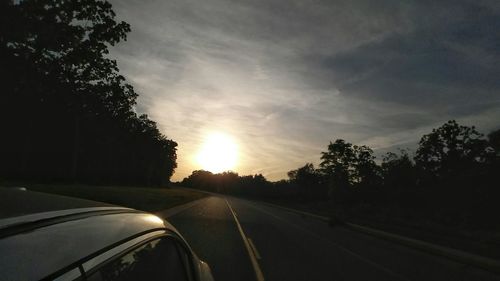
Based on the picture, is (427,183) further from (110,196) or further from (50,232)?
(50,232)

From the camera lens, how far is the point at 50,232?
74.0 inches

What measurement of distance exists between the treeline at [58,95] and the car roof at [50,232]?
4510cm

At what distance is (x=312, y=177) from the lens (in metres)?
185

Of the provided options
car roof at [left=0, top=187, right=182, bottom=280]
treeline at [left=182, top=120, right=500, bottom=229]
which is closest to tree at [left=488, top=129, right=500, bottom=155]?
treeline at [left=182, top=120, right=500, bottom=229]

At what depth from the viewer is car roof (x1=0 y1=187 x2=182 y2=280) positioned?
1.58 m

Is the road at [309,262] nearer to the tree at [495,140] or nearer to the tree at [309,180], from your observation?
the tree at [495,140]

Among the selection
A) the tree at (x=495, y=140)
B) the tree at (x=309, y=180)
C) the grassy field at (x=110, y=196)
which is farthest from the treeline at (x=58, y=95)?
the tree at (x=309, y=180)

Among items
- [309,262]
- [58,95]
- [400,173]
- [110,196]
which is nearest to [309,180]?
[400,173]

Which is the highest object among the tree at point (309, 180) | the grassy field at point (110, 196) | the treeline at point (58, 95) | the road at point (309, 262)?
the tree at point (309, 180)

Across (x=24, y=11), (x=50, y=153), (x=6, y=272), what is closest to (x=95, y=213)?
(x=6, y=272)

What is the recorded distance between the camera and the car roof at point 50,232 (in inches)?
62.3

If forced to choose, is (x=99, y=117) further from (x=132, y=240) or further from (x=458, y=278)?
(x=132, y=240)

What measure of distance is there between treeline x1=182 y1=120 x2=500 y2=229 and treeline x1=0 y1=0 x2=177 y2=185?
100ft

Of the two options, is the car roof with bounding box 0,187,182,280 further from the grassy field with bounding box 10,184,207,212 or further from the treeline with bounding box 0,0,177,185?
the treeline with bounding box 0,0,177,185
